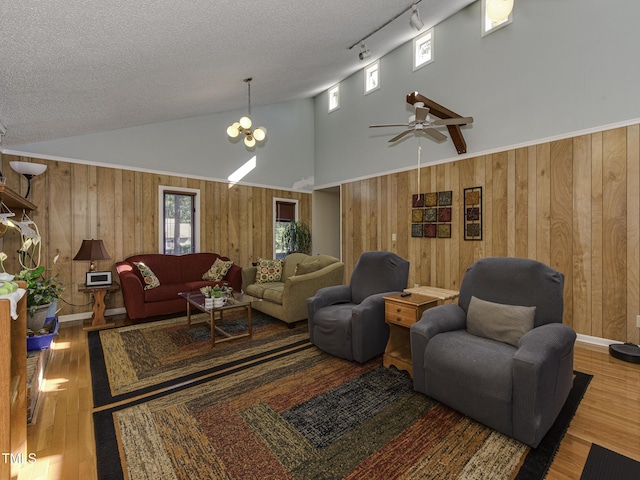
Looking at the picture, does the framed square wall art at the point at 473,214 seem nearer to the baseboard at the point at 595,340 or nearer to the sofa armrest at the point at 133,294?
the baseboard at the point at 595,340

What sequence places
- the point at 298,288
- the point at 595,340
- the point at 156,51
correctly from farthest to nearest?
the point at 298,288
the point at 595,340
the point at 156,51

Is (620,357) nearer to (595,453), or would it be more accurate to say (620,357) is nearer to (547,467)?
(595,453)

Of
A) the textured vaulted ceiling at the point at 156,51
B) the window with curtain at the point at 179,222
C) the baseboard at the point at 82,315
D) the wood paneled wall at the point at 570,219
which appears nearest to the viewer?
the textured vaulted ceiling at the point at 156,51

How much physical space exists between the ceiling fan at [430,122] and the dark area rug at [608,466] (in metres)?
3.14

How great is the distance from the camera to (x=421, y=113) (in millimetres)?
3352

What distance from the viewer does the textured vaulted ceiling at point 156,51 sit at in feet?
6.57

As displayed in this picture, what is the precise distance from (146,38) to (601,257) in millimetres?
5070

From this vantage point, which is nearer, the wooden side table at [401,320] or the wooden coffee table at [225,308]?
the wooden side table at [401,320]

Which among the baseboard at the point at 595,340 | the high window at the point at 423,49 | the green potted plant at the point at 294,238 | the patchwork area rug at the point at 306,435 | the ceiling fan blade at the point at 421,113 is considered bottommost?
the patchwork area rug at the point at 306,435

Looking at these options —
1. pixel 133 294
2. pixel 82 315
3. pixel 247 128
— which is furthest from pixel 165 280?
pixel 247 128

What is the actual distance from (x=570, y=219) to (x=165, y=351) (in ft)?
16.3

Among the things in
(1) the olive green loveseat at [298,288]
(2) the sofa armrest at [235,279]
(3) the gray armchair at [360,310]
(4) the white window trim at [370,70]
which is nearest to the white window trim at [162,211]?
(2) the sofa armrest at [235,279]

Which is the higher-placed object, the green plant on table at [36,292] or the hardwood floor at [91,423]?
the green plant on table at [36,292]

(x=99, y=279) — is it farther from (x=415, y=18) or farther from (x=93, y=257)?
(x=415, y=18)
